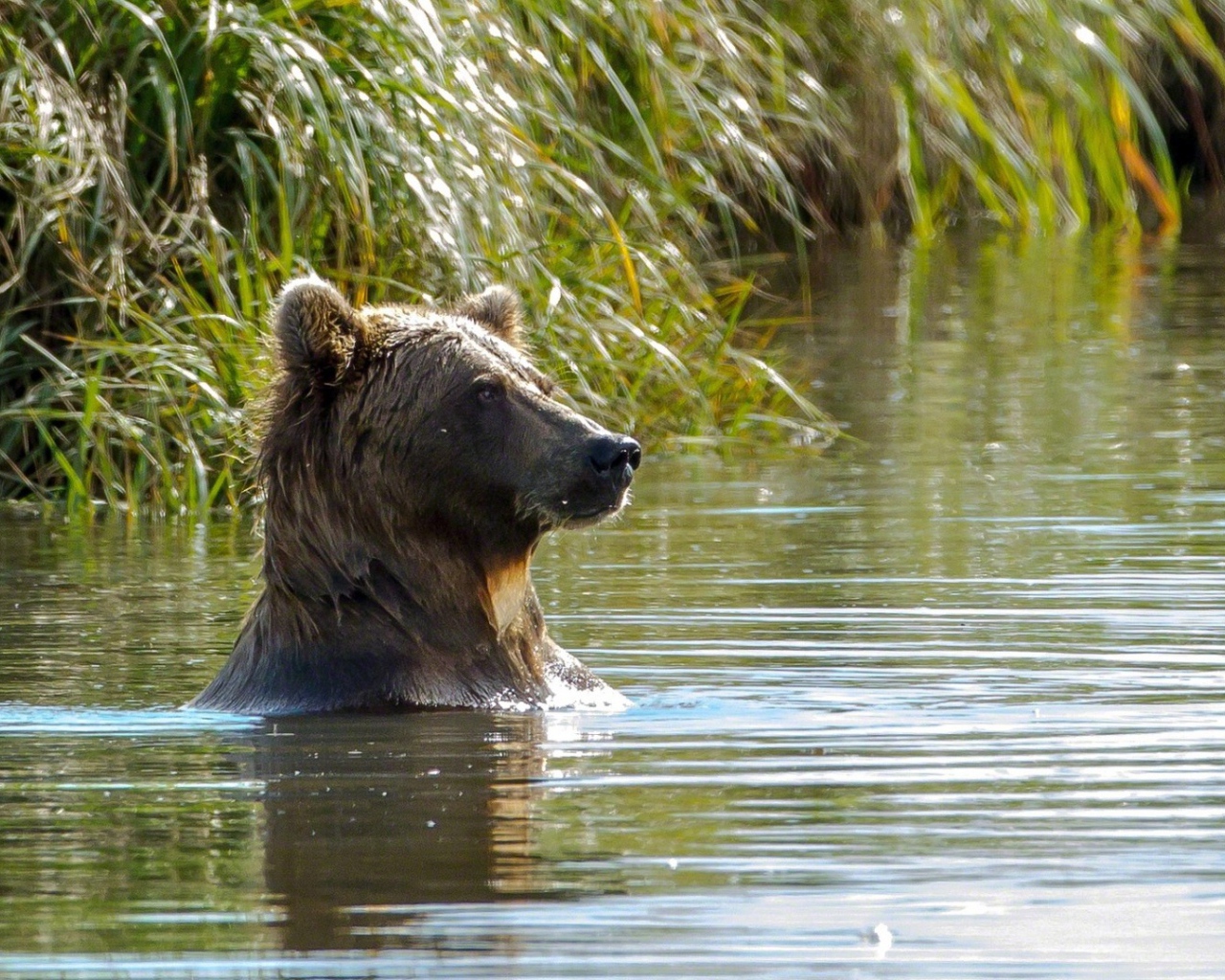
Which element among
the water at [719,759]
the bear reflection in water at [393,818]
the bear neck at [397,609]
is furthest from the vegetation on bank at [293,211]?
the bear reflection in water at [393,818]

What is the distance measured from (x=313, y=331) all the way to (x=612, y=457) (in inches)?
31.0

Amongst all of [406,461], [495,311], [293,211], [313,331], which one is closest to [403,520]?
[406,461]

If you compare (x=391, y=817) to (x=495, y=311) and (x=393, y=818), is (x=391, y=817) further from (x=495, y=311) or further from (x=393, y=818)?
(x=495, y=311)

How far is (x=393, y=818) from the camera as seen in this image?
15.8 ft

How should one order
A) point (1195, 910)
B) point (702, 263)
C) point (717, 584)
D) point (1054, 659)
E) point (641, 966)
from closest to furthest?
point (641, 966) → point (1195, 910) → point (1054, 659) → point (717, 584) → point (702, 263)

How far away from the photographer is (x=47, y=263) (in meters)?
10.4

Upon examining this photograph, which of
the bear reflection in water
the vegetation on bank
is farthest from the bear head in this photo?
the vegetation on bank

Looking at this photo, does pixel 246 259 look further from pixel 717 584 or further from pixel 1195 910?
pixel 1195 910

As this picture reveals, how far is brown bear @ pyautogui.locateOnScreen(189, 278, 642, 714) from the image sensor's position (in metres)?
6.10

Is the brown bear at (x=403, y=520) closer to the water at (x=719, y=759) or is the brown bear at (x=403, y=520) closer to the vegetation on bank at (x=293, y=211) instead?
the water at (x=719, y=759)

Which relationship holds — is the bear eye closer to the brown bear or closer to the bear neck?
the brown bear

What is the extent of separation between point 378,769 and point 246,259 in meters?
5.39

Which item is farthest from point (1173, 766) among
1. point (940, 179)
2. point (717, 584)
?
point (940, 179)

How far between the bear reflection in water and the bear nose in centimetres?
61
